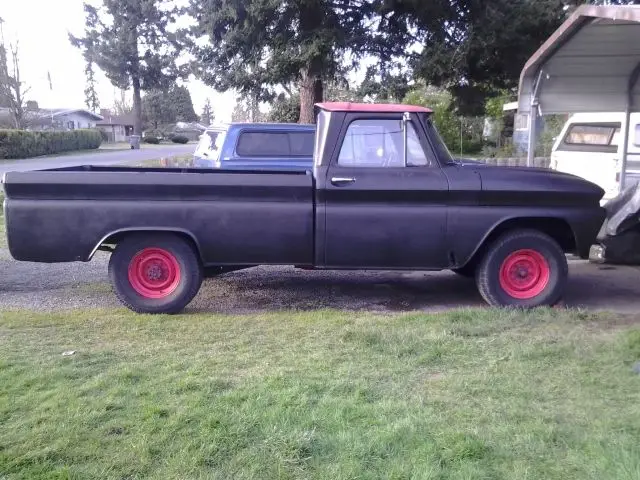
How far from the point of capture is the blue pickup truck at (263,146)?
10.9 meters

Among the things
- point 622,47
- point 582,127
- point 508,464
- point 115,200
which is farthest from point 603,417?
point 582,127

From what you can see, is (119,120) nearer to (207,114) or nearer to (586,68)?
(207,114)

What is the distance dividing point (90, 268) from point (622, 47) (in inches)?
284

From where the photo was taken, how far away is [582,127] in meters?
13.9

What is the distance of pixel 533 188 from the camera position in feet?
20.5

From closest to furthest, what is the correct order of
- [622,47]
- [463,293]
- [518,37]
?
[463,293]
[622,47]
[518,37]

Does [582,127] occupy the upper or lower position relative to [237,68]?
lower

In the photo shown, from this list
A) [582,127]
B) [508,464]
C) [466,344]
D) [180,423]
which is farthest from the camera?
[582,127]

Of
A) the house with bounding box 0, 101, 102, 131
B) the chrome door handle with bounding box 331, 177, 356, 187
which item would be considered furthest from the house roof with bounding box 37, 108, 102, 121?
the chrome door handle with bounding box 331, 177, 356, 187

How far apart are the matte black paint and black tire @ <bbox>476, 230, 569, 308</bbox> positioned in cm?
22

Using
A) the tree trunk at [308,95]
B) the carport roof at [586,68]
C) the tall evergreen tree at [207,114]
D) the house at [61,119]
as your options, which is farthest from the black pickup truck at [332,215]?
the tall evergreen tree at [207,114]

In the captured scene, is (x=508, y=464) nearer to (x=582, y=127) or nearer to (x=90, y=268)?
(x=90, y=268)

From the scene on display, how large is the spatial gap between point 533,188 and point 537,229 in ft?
1.58

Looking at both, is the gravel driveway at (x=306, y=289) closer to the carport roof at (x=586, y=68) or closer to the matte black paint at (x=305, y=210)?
the matte black paint at (x=305, y=210)
